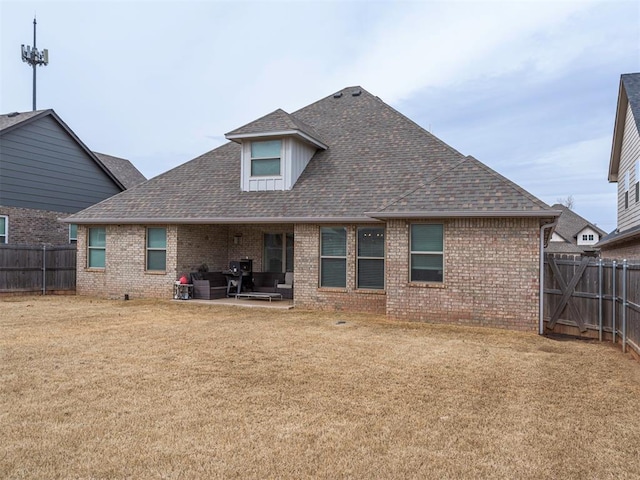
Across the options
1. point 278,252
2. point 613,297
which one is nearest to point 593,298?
point 613,297

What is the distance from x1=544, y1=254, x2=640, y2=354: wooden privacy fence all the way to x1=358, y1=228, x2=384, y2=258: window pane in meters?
3.89

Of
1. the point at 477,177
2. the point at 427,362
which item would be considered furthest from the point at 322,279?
the point at 427,362

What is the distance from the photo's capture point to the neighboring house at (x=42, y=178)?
18328 millimetres

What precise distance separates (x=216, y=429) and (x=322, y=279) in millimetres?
8775

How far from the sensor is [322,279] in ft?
43.1

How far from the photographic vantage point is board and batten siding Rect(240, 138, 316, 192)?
14.6 meters

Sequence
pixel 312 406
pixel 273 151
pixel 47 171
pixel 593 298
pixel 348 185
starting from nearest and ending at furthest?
pixel 312 406 < pixel 593 298 < pixel 348 185 < pixel 273 151 < pixel 47 171

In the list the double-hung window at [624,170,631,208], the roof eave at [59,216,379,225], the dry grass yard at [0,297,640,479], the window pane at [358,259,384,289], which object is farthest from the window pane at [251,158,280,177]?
the double-hung window at [624,170,631,208]

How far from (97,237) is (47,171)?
621cm

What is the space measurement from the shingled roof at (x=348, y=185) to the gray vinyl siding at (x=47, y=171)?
15.9 ft

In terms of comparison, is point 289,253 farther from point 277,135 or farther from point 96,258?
point 96,258

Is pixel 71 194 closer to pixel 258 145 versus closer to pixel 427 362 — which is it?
pixel 258 145

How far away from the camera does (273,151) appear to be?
48.6 ft

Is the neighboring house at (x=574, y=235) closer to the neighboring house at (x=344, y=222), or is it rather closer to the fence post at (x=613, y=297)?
the neighboring house at (x=344, y=222)
